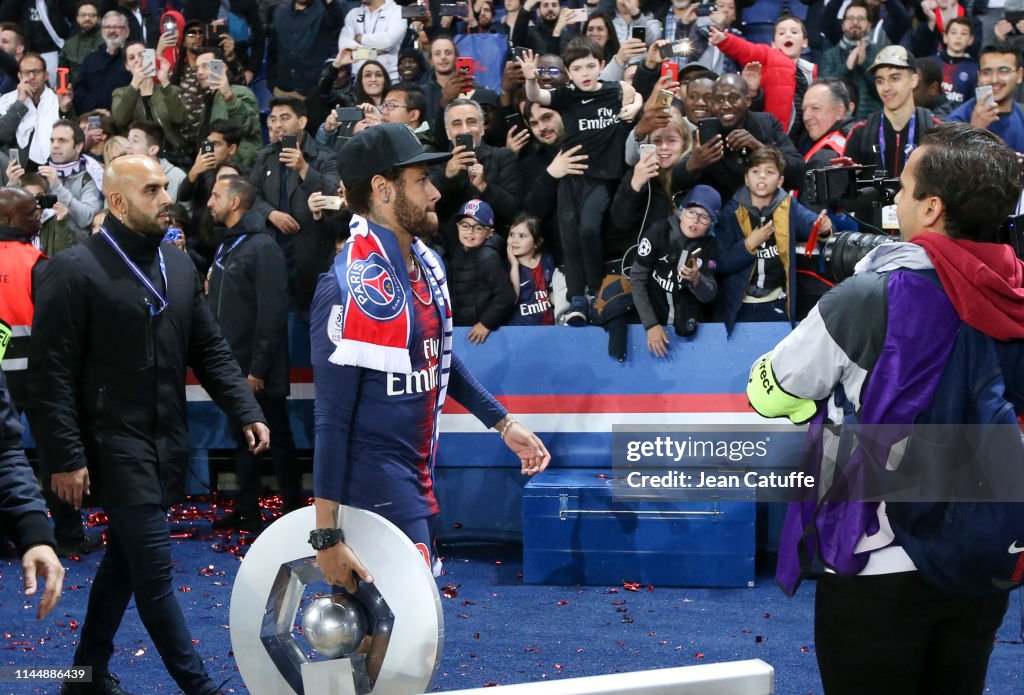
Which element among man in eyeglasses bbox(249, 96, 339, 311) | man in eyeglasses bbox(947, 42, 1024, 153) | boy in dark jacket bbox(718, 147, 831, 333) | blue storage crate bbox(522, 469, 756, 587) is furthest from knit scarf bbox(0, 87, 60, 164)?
man in eyeglasses bbox(947, 42, 1024, 153)

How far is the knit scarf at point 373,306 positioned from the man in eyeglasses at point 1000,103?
4774 millimetres

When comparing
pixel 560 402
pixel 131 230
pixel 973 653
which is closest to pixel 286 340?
pixel 560 402

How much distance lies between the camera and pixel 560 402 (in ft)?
23.6

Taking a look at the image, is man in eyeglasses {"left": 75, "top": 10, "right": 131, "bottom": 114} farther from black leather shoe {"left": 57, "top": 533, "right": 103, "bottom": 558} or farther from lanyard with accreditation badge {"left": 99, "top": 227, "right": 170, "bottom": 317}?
lanyard with accreditation badge {"left": 99, "top": 227, "right": 170, "bottom": 317}

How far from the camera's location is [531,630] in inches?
232

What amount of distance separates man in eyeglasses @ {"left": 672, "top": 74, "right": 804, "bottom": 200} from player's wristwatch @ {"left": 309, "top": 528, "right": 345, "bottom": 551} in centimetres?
418

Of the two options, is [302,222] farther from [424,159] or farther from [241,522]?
[424,159]

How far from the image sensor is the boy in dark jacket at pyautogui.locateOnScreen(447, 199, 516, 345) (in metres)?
7.35

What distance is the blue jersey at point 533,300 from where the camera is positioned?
24.6ft

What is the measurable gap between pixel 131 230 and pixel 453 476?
10.7ft

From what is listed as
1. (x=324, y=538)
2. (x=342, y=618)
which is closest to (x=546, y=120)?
(x=324, y=538)

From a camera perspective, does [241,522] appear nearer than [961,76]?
Yes

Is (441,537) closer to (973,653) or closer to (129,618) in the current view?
(129,618)

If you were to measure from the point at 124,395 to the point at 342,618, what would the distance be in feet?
5.33
